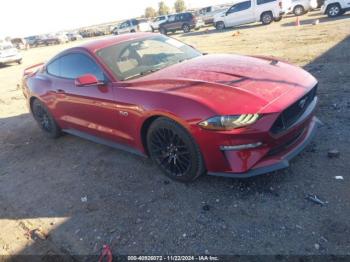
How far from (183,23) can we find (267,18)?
28.4ft

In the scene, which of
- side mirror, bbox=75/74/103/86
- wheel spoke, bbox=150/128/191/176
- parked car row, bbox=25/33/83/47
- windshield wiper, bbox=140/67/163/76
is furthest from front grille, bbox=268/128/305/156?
parked car row, bbox=25/33/83/47

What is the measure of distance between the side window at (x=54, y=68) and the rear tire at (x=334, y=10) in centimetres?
1729

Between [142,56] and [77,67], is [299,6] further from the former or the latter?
[77,67]

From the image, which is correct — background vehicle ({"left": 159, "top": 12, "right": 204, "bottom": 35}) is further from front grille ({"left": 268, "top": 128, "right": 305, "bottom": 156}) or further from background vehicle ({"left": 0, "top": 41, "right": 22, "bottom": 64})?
front grille ({"left": 268, "top": 128, "right": 305, "bottom": 156})

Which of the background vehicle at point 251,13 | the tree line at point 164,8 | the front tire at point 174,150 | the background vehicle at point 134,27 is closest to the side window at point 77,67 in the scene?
the front tire at point 174,150

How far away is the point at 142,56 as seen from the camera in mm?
4719

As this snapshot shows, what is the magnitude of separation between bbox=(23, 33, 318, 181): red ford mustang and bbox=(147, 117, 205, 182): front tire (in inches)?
0.5

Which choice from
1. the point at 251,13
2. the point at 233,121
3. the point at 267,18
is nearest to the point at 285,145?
the point at 233,121

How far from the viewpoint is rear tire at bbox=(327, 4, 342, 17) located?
1820 centimetres

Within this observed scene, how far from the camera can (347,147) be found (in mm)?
4113

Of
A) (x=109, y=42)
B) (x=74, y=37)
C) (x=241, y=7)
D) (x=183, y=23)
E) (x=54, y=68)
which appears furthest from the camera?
(x=74, y=37)

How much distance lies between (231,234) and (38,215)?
92.4 inches

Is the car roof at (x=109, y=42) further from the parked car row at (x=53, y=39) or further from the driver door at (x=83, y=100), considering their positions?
the parked car row at (x=53, y=39)

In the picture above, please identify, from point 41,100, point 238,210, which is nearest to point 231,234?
A: point 238,210
